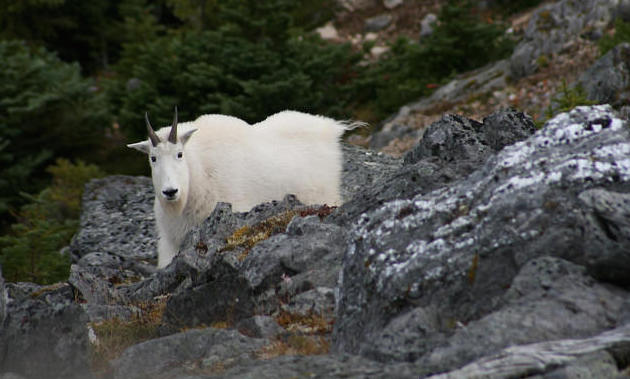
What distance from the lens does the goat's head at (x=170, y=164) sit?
8.33 m

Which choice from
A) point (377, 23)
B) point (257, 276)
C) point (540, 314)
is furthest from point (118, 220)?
point (377, 23)

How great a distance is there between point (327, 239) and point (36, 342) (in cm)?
275

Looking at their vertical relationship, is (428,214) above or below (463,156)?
below

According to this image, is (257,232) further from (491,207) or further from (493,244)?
(493,244)

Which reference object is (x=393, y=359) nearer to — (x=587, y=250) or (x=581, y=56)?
(x=587, y=250)

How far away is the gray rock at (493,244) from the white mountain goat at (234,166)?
3.97 meters

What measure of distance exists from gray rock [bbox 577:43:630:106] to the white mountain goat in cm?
627

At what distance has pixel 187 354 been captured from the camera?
16.8ft

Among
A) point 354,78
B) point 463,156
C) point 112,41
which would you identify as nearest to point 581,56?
point 354,78

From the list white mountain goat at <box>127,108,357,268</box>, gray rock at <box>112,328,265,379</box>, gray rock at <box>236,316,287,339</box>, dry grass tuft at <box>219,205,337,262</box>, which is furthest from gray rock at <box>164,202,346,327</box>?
white mountain goat at <box>127,108,357,268</box>

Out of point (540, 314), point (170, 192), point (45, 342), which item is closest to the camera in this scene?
point (540, 314)

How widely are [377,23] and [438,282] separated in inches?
1194

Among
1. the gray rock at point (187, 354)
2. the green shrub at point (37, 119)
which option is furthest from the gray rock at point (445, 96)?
the gray rock at point (187, 354)

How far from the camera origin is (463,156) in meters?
6.31
